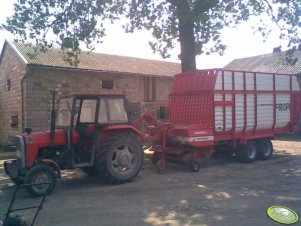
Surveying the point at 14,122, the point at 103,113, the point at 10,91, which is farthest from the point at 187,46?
the point at 10,91

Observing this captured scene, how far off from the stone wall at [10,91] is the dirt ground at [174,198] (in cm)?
871

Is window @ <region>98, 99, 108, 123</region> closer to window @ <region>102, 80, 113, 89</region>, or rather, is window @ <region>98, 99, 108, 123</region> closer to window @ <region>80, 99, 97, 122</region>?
window @ <region>80, 99, 97, 122</region>

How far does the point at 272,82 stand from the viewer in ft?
41.5

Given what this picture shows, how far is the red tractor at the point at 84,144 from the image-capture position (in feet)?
25.6

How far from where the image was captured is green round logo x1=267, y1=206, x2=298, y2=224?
18.7ft

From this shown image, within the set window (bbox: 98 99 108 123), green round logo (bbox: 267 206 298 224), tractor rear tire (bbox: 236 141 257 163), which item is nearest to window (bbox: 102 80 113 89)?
tractor rear tire (bbox: 236 141 257 163)

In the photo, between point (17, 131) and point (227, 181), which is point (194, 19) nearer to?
point (227, 181)

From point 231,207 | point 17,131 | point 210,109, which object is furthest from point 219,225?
point 17,131

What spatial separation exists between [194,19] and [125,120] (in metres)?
5.48

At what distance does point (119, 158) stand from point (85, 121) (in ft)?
4.02

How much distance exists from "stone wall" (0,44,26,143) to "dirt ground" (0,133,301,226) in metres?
8.71

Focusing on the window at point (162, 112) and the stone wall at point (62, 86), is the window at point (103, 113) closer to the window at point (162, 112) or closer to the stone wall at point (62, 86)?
the stone wall at point (62, 86)

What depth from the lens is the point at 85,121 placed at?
8.56 m

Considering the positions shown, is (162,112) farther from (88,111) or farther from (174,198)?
(174,198)
